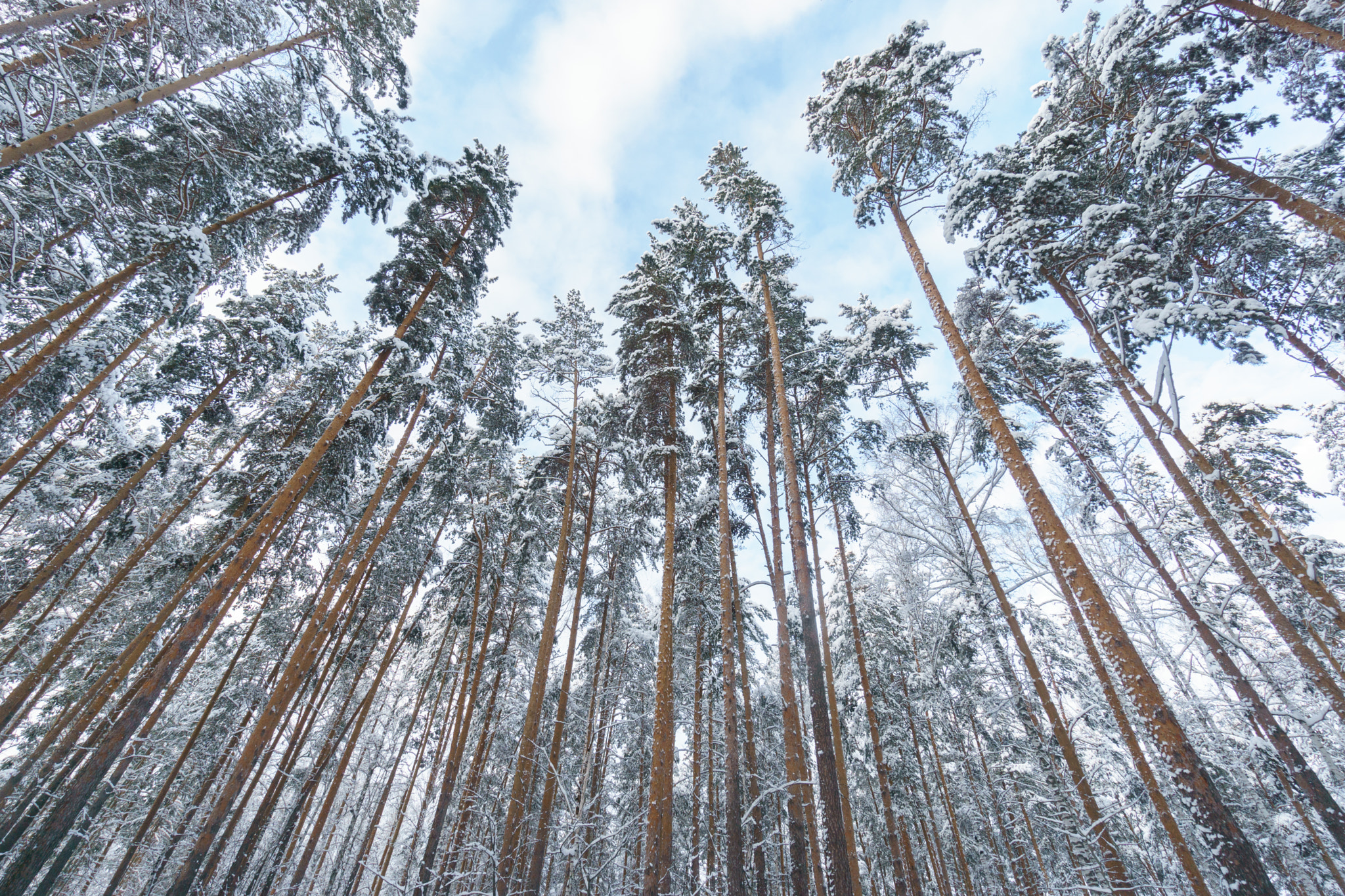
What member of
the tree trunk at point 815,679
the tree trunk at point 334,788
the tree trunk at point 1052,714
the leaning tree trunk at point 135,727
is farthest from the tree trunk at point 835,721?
the tree trunk at point 334,788

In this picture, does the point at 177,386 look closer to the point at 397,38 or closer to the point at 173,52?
the point at 173,52

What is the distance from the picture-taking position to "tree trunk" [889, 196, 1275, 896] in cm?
469

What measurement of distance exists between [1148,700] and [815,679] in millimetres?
4393

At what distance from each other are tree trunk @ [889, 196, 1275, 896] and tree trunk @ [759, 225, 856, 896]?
3.83 m

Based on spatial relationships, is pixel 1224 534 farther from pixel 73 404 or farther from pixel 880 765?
pixel 73 404

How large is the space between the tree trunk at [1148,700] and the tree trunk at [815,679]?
3.83m


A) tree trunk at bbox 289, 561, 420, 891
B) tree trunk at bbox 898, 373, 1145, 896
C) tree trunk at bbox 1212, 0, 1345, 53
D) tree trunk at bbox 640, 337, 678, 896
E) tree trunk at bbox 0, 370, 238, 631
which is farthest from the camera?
tree trunk at bbox 289, 561, 420, 891

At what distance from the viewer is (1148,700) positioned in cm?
502

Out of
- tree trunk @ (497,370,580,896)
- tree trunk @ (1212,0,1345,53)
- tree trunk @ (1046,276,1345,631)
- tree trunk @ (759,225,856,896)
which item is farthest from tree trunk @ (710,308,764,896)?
tree trunk @ (1212,0,1345,53)

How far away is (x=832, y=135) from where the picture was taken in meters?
11.0

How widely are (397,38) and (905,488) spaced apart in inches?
593

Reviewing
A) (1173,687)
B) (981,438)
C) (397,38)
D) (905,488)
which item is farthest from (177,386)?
(1173,687)

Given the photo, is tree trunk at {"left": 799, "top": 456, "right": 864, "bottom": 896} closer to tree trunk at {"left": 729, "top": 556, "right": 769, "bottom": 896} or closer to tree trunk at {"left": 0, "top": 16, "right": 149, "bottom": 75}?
tree trunk at {"left": 729, "top": 556, "right": 769, "bottom": 896}

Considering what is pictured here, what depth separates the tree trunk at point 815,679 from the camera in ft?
23.0
